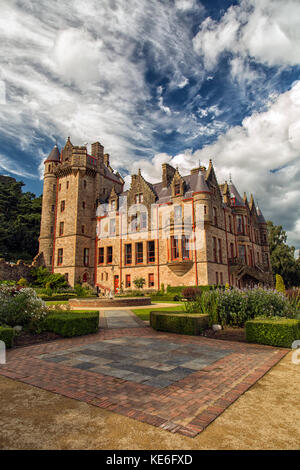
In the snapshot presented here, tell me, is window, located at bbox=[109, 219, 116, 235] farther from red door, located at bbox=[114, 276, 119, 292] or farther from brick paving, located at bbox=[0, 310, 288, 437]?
brick paving, located at bbox=[0, 310, 288, 437]

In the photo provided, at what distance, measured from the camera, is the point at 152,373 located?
5812 mm

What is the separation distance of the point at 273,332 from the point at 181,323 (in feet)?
11.3

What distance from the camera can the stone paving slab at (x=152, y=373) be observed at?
4.14 meters

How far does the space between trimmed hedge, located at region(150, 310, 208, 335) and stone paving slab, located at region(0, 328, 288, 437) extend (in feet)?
3.20

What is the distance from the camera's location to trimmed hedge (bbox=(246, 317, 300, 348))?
8.54 meters

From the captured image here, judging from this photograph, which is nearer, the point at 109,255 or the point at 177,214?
the point at 177,214

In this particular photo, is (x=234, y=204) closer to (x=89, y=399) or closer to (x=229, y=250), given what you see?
(x=229, y=250)

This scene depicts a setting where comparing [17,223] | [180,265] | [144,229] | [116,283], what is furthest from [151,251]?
[17,223]

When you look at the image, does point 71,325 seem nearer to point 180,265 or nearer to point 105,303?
point 105,303

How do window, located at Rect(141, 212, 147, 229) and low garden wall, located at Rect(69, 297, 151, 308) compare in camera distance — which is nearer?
low garden wall, located at Rect(69, 297, 151, 308)

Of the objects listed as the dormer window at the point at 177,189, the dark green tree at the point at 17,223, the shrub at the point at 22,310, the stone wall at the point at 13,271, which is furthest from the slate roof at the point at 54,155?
the shrub at the point at 22,310

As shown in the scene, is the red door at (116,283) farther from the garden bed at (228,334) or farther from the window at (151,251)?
the garden bed at (228,334)

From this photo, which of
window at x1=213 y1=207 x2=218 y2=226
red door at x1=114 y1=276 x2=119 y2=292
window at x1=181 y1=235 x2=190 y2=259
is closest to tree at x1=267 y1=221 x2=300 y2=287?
window at x1=213 y1=207 x2=218 y2=226

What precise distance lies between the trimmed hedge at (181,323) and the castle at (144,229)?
18188 millimetres
